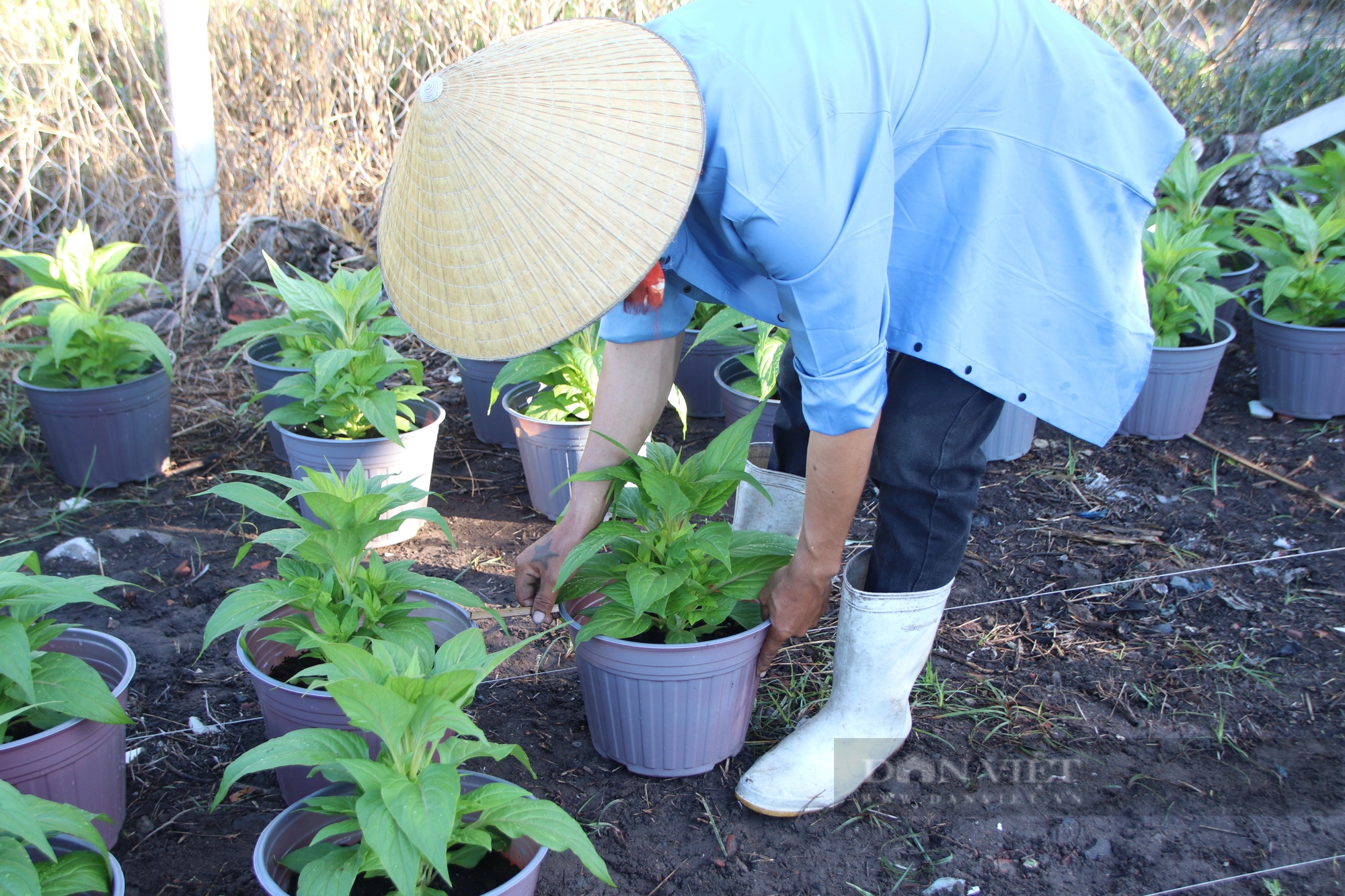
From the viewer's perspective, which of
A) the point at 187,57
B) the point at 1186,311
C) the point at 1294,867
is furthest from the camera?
the point at 187,57

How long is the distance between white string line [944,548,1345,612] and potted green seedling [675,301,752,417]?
1382 millimetres

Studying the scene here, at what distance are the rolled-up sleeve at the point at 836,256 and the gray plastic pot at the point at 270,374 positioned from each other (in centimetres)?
210

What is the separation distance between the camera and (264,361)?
3.43 m

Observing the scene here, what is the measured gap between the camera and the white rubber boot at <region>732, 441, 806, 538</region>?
2143mm

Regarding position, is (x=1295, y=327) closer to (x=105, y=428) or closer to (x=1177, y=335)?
(x=1177, y=335)

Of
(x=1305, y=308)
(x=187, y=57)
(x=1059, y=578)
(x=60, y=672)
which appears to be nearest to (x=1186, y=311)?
(x=1305, y=308)

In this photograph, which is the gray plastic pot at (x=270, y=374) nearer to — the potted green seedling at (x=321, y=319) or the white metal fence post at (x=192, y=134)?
the potted green seedling at (x=321, y=319)

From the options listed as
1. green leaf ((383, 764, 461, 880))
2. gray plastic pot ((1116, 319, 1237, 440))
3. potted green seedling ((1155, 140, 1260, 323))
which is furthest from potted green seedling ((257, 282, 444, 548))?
potted green seedling ((1155, 140, 1260, 323))

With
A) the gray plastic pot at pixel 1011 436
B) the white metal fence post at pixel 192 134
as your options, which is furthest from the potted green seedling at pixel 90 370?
the gray plastic pot at pixel 1011 436

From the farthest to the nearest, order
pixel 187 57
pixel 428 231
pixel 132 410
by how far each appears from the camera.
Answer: pixel 187 57 < pixel 132 410 < pixel 428 231

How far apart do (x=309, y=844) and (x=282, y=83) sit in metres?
3.93

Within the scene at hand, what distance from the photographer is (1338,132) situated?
190 inches

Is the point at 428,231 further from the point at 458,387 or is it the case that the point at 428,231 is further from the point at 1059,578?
the point at 458,387

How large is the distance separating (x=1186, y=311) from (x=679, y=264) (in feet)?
8.54
